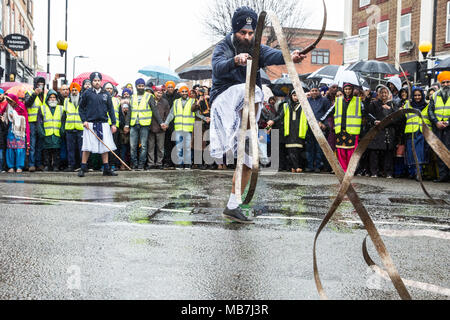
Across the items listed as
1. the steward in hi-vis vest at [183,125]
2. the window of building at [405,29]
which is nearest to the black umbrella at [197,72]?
the steward in hi-vis vest at [183,125]

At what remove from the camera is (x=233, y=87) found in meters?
5.20

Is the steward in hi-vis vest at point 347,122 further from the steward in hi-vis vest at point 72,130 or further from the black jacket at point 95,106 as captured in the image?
the steward in hi-vis vest at point 72,130

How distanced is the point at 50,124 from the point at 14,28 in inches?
908

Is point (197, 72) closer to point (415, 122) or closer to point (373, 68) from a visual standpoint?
point (373, 68)

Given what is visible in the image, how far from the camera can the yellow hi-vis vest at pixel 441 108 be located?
10.3 metres

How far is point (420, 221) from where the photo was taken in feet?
17.8

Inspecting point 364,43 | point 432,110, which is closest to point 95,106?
point 432,110

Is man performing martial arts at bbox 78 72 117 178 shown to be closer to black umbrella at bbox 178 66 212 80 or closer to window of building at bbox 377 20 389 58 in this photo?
black umbrella at bbox 178 66 212 80

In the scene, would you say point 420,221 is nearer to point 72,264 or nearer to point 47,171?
point 72,264

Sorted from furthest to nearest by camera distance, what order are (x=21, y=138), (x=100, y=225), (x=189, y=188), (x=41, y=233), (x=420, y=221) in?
(x=21, y=138) < (x=189, y=188) < (x=420, y=221) < (x=100, y=225) < (x=41, y=233)

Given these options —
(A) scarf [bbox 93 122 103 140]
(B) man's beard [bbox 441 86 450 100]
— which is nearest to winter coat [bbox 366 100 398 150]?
(B) man's beard [bbox 441 86 450 100]

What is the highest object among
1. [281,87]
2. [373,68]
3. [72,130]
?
[373,68]
